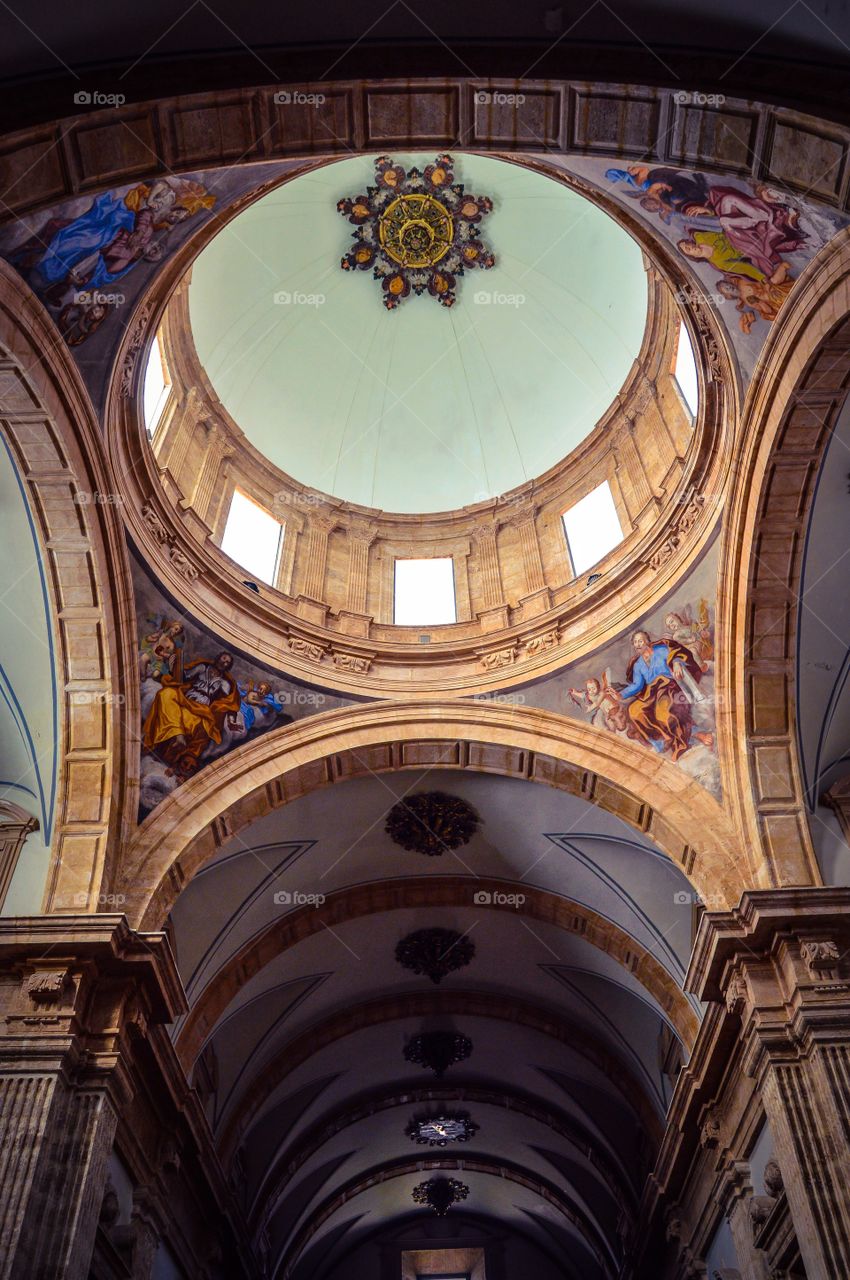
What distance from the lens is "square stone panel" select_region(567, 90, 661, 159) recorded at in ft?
20.6

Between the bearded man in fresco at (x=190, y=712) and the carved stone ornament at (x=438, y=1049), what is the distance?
8.54 metres

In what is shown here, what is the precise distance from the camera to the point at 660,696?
1306 centimetres

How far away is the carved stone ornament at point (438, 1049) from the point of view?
1897 centimetres

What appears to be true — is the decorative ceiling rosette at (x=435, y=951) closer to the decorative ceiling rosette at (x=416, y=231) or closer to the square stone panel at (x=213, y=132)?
the decorative ceiling rosette at (x=416, y=231)

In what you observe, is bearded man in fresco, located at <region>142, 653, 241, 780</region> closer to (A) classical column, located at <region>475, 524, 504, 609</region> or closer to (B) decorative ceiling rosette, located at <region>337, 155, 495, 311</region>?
(A) classical column, located at <region>475, 524, 504, 609</region>

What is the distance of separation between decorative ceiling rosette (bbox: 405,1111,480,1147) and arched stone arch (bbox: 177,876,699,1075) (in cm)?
770

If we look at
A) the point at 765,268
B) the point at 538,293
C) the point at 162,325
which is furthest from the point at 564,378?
Result: the point at 765,268

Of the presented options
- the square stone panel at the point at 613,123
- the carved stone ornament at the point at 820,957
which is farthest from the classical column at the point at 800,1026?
the square stone panel at the point at 613,123

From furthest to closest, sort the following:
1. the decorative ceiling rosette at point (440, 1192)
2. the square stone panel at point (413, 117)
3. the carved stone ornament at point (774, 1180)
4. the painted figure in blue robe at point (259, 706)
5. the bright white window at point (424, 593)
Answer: the decorative ceiling rosette at point (440, 1192) → the bright white window at point (424, 593) → the painted figure in blue robe at point (259, 706) → the carved stone ornament at point (774, 1180) → the square stone panel at point (413, 117)

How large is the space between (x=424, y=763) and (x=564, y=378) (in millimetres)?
7243

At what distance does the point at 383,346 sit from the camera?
18484 millimetres

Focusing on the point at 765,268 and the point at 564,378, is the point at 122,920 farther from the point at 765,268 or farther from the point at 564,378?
the point at 564,378

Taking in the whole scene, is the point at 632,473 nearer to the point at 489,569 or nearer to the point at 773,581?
the point at 489,569

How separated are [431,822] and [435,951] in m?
3.27
